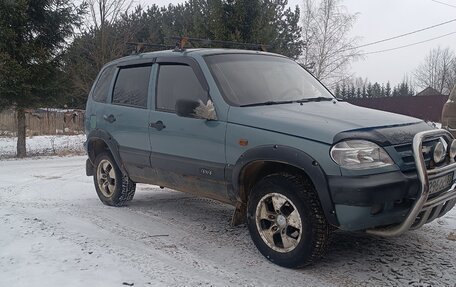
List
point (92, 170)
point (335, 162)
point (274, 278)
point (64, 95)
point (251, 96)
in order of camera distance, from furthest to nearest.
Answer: point (64, 95) → point (92, 170) → point (251, 96) → point (274, 278) → point (335, 162)

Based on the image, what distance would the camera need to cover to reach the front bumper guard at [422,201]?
3.37 metres

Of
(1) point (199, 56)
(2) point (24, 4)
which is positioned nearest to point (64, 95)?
(2) point (24, 4)

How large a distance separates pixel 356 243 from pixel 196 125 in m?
2.08

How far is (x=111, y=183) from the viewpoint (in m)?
6.29

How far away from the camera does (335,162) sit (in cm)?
345

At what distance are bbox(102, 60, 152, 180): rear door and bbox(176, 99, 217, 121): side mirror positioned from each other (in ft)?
3.15

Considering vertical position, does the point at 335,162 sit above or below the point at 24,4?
below

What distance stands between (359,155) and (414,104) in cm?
2542

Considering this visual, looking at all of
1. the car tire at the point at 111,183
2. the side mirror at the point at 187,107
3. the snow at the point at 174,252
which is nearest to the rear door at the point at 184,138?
the side mirror at the point at 187,107

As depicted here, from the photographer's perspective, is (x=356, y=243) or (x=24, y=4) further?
(x=24, y=4)

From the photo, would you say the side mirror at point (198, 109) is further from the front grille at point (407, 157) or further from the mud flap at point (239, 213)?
the front grille at point (407, 157)

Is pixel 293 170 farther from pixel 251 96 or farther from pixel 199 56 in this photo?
pixel 199 56

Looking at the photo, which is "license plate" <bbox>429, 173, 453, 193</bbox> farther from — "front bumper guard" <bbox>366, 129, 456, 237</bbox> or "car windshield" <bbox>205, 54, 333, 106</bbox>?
"car windshield" <bbox>205, 54, 333, 106</bbox>

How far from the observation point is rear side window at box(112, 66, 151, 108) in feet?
18.0
